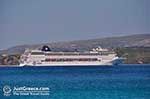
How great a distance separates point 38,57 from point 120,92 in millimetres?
56250

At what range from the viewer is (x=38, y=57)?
98312mm

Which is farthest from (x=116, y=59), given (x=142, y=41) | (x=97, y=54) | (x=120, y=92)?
(x=120, y=92)

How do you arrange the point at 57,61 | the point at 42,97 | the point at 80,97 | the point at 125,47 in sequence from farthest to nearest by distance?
the point at 125,47 → the point at 57,61 → the point at 80,97 → the point at 42,97

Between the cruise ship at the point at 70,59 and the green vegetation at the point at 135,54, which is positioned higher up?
the cruise ship at the point at 70,59

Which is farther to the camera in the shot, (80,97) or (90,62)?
(90,62)

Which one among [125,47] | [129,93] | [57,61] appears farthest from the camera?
[125,47]

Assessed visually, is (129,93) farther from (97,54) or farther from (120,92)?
(97,54)

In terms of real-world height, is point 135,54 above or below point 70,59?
below

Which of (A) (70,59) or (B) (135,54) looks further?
(B) (135,54)

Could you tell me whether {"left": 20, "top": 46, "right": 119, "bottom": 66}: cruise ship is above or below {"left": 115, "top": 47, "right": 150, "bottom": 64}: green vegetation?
above

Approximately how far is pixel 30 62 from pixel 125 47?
112ft

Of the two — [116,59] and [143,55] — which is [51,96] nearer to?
[116,59]

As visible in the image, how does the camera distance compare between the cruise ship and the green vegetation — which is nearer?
the cruise ship

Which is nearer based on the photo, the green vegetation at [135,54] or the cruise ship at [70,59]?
the cruise ship at [70,59]
